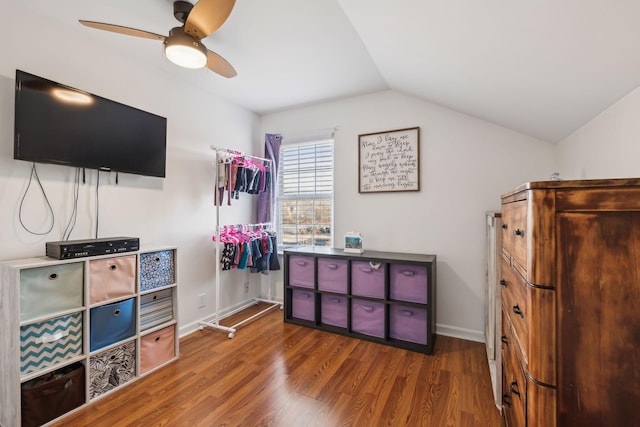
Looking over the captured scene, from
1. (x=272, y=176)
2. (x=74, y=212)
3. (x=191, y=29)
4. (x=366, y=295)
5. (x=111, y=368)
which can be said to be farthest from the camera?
(x=272, y=176)

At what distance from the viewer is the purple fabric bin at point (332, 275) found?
2869 mm

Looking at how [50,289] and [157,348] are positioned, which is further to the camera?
[157,348]

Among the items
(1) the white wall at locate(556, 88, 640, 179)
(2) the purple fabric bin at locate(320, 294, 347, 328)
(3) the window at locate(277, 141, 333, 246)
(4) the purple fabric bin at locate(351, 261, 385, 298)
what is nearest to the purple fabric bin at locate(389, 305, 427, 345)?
(4) the purple fabric bin at locate(351, 261, 385, 298)

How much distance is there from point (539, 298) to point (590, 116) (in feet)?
4.85

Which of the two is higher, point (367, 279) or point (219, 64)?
point (219, 64)

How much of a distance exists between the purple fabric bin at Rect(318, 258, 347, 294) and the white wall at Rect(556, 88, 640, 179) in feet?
6.46

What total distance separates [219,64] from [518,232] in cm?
206

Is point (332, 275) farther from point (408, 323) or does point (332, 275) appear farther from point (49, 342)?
point (49, 342)

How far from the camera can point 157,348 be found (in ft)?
7.36

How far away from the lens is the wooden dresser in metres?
0.82

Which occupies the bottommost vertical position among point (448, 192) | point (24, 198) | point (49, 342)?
point (49, 342)

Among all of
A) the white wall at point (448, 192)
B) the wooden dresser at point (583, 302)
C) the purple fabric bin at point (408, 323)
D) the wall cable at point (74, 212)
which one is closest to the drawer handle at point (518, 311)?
the wooden dresser at point (583, 302)

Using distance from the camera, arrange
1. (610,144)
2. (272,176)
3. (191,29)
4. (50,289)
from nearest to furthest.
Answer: (610,144) → (191,29) → (50,289) → (272,176)

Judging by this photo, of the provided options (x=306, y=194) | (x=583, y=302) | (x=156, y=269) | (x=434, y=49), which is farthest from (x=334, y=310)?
(x=434, y=49)
